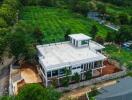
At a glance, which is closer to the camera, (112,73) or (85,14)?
(112,73)

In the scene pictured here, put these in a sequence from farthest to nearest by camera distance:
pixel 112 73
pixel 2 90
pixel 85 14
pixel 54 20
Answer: pixel 85 14
pixel 54 20
pixel 112 73
pixel 2 90

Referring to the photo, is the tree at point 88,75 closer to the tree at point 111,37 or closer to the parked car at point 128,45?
the parked car at point 128,45

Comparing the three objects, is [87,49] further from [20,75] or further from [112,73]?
[20,75]

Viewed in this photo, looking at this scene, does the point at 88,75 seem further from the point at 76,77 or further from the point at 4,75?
the point at 4,75

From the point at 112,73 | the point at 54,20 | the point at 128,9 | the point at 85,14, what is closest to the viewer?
the point at 112,73

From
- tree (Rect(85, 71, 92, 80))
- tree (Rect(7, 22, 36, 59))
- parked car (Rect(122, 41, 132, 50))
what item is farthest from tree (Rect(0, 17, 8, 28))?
parked car (Rect(122, 41, 132, 50))

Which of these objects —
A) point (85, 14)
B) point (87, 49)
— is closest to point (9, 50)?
point (87, 49)
